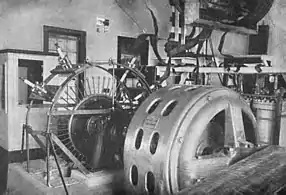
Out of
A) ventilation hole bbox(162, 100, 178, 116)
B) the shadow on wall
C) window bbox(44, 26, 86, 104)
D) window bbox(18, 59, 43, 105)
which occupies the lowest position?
the shadow on wall

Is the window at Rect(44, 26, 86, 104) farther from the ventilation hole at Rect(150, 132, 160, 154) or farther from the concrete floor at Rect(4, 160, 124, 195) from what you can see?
the ventilation hole at Rect(150, 132, 160, 154)

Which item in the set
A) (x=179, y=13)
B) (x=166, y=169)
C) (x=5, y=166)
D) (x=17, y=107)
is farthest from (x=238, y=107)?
(x=5, y=166)

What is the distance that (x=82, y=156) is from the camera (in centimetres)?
228

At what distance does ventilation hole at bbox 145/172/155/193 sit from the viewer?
1427mm

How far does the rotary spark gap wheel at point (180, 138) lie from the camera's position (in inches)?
52.3

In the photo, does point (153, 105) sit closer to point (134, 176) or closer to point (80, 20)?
point (134, 176)

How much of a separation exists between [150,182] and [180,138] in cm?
29

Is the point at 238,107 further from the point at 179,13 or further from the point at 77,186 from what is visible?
the point at 77,186

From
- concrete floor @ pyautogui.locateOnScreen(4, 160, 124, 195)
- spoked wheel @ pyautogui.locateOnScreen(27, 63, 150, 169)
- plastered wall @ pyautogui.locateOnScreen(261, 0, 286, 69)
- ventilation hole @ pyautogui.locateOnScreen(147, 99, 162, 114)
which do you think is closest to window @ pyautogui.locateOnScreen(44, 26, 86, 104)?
spoked wheel @ pyautogui.locateOnScreen(27, 63, 150, 169)

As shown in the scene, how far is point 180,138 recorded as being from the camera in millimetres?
1322

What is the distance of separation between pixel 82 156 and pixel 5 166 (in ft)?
2.47

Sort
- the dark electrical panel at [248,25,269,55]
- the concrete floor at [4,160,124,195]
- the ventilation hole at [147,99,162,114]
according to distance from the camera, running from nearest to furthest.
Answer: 1. the ventilation hole at [147,99,162,114]
2. the concrete floor at [4,160,124,195]
3. the dark electrical panel at [248,25,269,55]

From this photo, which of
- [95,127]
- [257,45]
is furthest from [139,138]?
[257,45]

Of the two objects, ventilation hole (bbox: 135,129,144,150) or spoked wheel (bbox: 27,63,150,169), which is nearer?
ventilation hole (bbox: 135,129,144,150)
